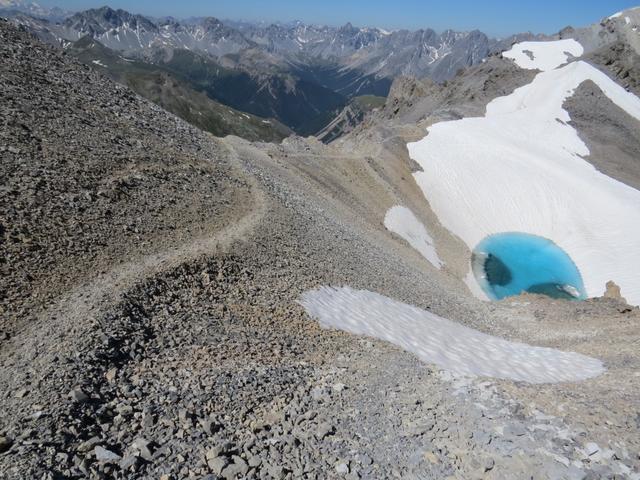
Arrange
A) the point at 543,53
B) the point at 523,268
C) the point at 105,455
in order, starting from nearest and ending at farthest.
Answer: the point at 105,455 < the point at 523,268 < the point at 543,53

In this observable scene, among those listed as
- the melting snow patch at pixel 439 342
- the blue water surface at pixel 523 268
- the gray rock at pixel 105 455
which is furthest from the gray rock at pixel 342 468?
the blue water surface at pixel 523 268

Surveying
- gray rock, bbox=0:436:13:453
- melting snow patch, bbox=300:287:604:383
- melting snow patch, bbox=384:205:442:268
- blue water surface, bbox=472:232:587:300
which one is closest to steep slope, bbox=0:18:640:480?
gray rock, bbox=0:436:13:453

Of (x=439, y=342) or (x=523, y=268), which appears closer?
(x=439, y=342)

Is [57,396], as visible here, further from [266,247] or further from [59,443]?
[266,247]

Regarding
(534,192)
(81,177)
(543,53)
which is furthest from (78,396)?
(543,53)

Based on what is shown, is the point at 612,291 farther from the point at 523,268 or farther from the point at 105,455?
the point at 105,455

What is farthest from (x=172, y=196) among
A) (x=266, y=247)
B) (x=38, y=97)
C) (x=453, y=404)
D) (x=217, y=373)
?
(x=453, y=404)
